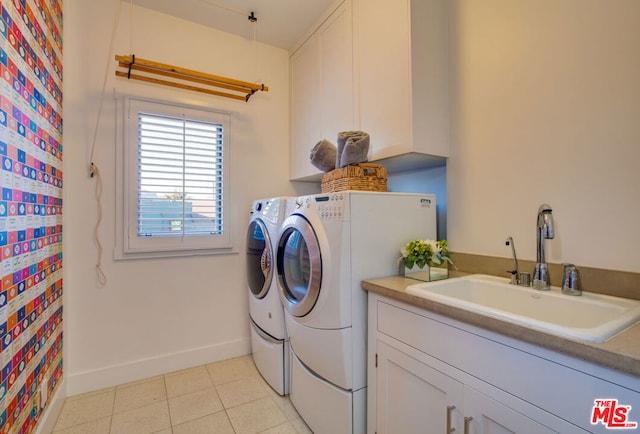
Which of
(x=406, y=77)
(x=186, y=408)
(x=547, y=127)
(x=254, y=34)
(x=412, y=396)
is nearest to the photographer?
(x=412, y=396)

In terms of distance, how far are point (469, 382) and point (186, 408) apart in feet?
5.35

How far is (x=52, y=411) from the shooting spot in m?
1.59

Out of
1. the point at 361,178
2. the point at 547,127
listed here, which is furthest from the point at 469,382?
the point at 547,127

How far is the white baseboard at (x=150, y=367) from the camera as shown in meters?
1.92

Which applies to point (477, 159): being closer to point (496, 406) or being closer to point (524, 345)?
point (524, 345)

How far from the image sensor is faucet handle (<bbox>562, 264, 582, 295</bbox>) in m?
1.13

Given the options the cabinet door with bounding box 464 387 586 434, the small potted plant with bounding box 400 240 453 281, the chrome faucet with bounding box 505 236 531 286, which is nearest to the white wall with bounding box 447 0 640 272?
the chrome faucet with bounding box 505 236 531 286

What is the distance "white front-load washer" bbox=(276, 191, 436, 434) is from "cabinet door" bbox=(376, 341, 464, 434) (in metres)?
0.13

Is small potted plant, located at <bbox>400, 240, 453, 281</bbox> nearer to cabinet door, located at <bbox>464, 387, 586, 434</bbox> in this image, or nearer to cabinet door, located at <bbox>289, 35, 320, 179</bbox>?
cabinet door, located at <bbox>464, 387, 586, 434</bbox>

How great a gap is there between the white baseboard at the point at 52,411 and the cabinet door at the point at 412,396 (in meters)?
1.63

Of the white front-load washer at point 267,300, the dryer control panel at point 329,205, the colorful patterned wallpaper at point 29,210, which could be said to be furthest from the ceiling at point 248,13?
the dryer control panel at point 329,205

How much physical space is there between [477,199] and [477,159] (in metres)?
0.21

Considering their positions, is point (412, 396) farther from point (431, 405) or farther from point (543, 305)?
point (543, 305)

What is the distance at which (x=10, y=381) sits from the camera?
1.12 meters
